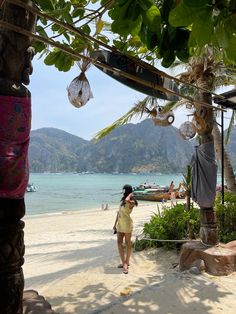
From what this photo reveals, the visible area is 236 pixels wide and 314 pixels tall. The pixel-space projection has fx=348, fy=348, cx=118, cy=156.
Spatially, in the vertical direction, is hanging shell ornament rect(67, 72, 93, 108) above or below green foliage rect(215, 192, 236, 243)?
above

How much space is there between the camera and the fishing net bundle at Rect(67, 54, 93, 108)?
339cm

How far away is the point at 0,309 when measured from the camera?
223cm

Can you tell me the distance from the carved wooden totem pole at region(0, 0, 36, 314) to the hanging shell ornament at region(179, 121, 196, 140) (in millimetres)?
4727

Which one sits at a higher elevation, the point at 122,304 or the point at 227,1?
the point at 227,1

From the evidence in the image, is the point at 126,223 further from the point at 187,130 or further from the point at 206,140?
the point at 187,130

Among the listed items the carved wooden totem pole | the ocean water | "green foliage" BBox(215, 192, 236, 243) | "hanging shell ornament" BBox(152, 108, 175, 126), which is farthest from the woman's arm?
the carved wooden totem pole

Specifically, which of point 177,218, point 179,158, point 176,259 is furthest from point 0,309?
point 179,158

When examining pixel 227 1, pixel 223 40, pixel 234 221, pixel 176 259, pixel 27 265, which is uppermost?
pixel 227 1

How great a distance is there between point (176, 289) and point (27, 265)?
5018 millimetres

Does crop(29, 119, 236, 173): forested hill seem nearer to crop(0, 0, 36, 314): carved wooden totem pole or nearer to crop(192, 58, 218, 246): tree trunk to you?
crop(192, 58, 218, 246): tree trunk

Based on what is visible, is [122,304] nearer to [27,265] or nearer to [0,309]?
[0,309]

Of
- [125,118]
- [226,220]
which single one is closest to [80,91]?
[226,220]

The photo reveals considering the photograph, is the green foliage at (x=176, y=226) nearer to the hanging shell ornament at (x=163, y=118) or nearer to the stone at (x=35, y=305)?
the hanging shell ornament at (x=163, y=118)

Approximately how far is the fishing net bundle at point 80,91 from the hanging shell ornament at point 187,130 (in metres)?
3.49
